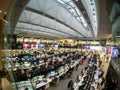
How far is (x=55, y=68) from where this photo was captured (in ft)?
79.6

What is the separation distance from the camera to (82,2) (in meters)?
14.3

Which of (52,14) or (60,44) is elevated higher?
(52,14)

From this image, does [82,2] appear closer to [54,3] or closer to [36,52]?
[54,3]

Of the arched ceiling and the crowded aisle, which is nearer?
the crowded aisle

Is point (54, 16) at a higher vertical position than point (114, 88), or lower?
higher

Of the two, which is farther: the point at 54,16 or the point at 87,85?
the point at 54,16

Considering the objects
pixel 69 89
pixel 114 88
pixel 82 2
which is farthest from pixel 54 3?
pixel 114 88

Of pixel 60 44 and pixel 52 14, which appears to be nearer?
pixel 60 44

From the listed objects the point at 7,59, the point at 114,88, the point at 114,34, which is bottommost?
the point at 114,88

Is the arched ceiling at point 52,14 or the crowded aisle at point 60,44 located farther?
the arched ceiling at point 52,14

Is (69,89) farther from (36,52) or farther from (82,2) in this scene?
(36,52)

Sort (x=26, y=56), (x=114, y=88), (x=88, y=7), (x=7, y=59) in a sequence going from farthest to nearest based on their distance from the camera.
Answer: (x=26, y=56) → (x=88, y=7) → (x=114, y=88) → (x=7, y=59)

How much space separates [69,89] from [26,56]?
1495cm

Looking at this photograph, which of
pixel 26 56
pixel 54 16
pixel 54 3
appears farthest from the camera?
pixel 26 56
